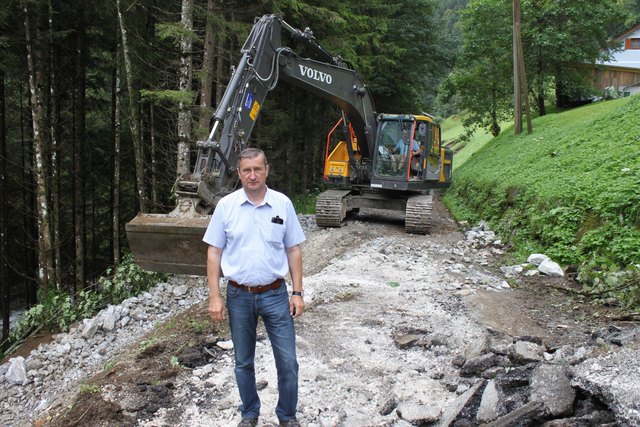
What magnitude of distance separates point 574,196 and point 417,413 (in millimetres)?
6358

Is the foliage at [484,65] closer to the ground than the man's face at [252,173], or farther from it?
farther from it

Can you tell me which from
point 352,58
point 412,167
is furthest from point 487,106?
point 412,167

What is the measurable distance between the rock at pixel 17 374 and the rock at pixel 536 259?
7.38 m

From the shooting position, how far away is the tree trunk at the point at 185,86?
32.8ft

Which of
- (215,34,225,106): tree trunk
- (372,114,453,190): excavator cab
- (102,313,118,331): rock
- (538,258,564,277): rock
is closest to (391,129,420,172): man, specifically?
(372,114,453,190): excavator cab

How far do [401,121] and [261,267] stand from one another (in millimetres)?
8912

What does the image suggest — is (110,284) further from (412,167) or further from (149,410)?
(412,167)

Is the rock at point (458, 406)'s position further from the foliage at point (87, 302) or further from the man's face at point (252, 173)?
the foliage at point (87, 302)

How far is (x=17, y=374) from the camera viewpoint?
7266 millimetres

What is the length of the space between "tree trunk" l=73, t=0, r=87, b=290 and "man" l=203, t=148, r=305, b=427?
10.0 m

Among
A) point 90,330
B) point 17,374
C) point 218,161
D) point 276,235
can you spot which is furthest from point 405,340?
point 17,374

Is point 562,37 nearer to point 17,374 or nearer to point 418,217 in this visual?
point 418,217

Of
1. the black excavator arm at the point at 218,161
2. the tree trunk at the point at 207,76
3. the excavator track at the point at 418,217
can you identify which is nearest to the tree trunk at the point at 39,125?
the tree trunk at the point at 207,76

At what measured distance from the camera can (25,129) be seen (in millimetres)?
15312
